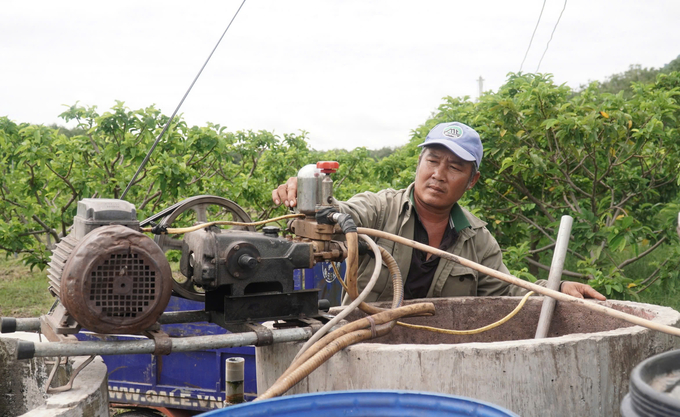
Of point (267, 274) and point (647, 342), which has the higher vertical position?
point (267, 274)

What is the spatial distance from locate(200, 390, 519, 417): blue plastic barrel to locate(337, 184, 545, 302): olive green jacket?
5.16ft

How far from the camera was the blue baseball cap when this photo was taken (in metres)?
3.22

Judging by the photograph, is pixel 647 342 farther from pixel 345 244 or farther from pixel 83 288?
pixel 83 288

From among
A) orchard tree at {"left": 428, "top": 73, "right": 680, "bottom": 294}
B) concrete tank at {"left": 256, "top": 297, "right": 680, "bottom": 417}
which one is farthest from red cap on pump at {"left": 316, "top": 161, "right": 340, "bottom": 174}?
orchard tree at {"left": 428, "top": 73, "right": 680, "bottom": 294}

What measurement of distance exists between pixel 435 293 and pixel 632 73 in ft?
85.6

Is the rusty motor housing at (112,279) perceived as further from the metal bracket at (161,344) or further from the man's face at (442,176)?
the man's face at (442,176)

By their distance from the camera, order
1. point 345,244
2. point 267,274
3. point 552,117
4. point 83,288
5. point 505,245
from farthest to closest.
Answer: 1. point 505,245
2. point 552,117
3. point 345,244
4. point 267,274
5. point 83,288

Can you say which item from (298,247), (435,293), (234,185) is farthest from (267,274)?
(234,185)

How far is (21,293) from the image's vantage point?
829 cm

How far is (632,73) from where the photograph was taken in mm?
26156

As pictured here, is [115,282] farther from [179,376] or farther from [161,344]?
[179,376]

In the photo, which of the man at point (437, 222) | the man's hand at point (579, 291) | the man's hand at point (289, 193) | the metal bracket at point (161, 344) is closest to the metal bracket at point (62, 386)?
the metal bracket at point (161, 344)

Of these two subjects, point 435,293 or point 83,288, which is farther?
point 435,293

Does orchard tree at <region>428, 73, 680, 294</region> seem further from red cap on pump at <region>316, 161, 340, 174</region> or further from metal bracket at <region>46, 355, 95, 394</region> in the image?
metal bracket at <region>46, 355, 95, 394</region>
